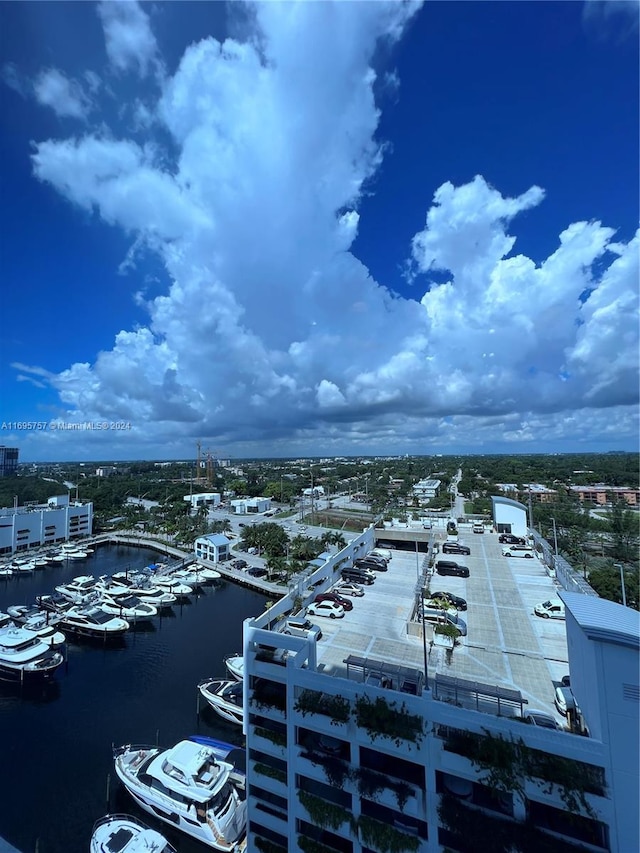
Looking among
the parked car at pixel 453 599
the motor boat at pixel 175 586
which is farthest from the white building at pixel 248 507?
the parked car at pixel 453 599

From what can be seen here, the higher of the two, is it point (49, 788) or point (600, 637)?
point (600, 637)

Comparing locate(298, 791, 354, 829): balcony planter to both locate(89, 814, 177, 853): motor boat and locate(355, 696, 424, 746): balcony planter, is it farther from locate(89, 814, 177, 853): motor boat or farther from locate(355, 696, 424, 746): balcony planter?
locate(89, 814, 177, 853): motor boat

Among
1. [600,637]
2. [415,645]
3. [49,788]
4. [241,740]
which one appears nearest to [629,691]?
[600,637]

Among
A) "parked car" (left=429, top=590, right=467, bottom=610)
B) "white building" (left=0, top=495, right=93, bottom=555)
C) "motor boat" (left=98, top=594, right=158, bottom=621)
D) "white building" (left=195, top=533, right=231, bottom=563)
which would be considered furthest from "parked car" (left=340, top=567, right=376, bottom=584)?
"white building" (left=0, top=495, right=93, bottom=555)

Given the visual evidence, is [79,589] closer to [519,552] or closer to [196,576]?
[196,576]

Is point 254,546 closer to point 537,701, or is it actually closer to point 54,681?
point 54,681

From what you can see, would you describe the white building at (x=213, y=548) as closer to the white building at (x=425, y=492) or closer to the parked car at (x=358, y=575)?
the parked car at (x=358, y=575)
